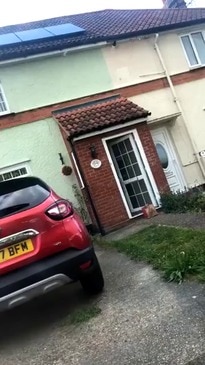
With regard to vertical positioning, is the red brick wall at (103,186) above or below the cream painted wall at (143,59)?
below

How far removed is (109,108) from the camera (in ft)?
33.9

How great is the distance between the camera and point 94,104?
434 inches

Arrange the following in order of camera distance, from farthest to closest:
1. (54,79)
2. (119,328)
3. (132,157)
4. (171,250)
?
(54,79) → (132,157) → (171,250) → (119,328)

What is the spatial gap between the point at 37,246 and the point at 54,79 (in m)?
8.06

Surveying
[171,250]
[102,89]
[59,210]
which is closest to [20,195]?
[59,210]

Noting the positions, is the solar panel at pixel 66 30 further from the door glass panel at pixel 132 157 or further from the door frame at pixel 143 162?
the door glass panel at pixel 132 157

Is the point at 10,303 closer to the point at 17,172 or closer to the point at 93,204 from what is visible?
the point at 93,204

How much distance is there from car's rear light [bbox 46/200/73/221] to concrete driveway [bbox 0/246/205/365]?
1069 mm

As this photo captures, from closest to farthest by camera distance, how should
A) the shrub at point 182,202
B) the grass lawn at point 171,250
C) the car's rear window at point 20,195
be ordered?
1. the car's rear window at point 20,195
2. the grass lawn at point 171,250
3. the shrub at point 182,202

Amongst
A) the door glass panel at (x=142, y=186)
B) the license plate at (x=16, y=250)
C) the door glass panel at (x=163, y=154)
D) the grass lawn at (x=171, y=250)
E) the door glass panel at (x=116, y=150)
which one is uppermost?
the door glass panel at (x=116, y=150)

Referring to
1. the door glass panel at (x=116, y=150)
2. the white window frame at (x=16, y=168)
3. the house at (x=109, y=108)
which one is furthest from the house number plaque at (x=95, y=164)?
the white window frame at (x=16, y=168)

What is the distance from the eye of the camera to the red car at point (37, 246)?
372 cm

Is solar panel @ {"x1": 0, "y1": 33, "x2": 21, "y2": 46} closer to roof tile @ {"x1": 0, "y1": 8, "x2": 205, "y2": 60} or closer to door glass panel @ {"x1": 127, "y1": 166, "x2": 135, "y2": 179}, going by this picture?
roof tile @ {"x1": 0, "y1": 8, "x2": 205, "y2": 60}

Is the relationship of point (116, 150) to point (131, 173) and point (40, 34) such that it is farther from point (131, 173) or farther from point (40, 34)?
point (40, 34)
